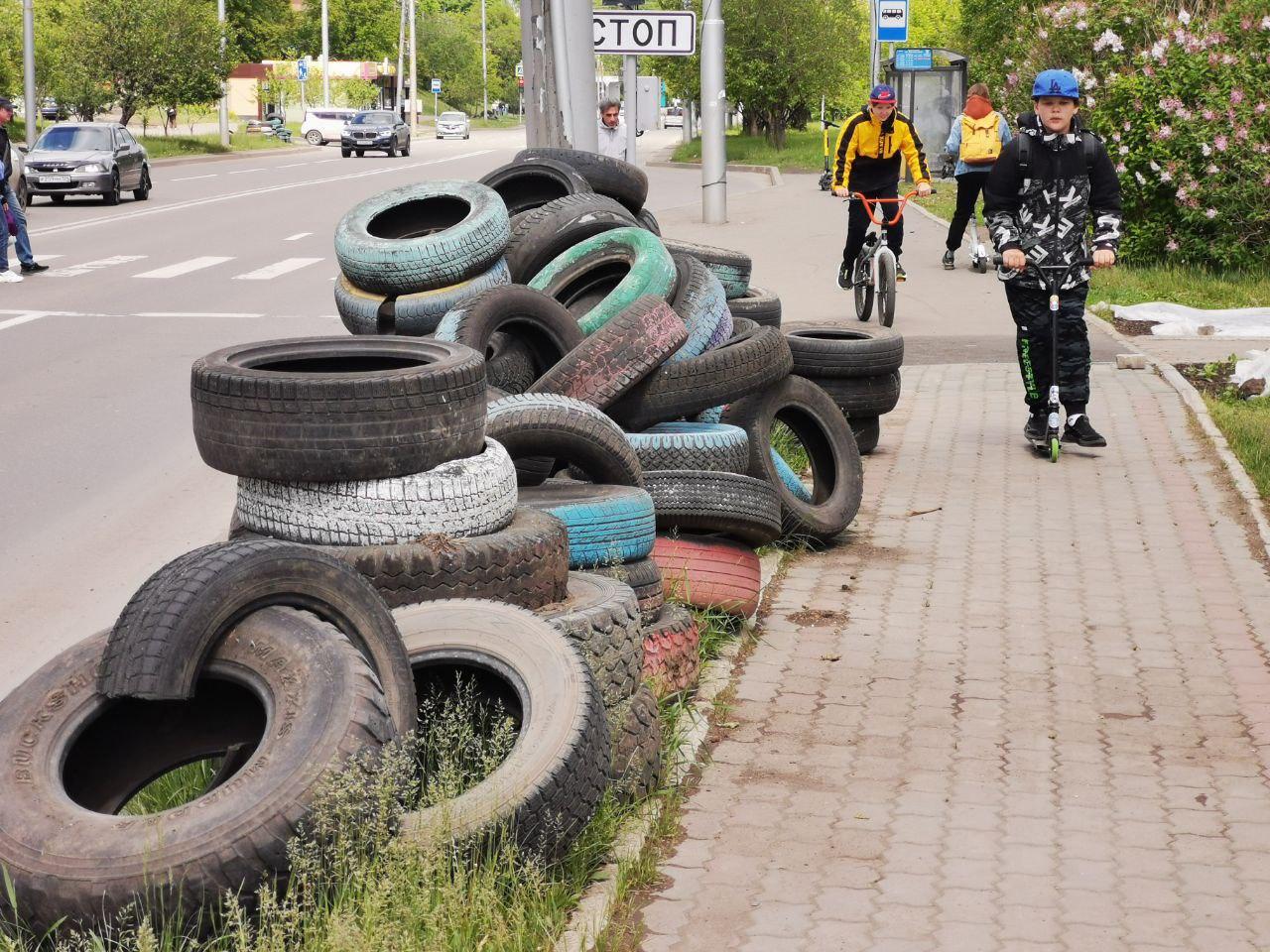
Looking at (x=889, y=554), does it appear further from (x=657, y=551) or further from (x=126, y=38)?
(x=126, y=38)

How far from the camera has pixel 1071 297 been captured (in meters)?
10.2

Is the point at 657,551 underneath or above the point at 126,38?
underneath

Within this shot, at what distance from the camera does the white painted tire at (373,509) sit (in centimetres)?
539

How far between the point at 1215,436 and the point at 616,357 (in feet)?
16.4

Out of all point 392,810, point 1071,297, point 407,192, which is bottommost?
point 392,810

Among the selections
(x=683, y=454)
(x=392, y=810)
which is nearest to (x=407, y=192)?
(x=683, y=454)

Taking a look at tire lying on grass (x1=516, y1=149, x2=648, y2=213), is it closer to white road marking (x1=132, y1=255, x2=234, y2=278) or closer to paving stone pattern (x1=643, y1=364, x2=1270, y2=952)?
paving stone pattern (x1=643, y1=364, x2=1270, y2=952)

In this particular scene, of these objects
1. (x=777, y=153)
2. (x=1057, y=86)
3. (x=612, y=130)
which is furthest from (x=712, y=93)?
(x=777, y=153)

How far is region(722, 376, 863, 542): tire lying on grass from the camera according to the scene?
802cm

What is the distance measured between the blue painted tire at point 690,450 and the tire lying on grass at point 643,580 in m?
1.26

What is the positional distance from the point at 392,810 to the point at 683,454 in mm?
3773

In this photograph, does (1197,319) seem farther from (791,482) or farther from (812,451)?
(791,482)

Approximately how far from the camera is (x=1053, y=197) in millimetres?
10055

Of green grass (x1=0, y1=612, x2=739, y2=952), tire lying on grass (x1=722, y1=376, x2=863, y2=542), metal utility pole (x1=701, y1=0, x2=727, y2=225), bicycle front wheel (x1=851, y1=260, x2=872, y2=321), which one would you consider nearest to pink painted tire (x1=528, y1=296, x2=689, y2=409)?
tire lying on grass (x1=722, y1=376, x2=863, y2=542)
